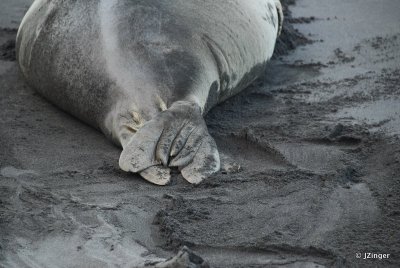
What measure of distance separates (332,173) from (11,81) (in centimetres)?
213

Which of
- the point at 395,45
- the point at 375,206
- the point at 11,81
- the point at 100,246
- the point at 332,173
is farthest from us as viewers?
the point at 395,45

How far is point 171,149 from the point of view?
11.0 ft

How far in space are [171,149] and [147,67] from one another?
484 mm

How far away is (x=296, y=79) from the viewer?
4.69 m

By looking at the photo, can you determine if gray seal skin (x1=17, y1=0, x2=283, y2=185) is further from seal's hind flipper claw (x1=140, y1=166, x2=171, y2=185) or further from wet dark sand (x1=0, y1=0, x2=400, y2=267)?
wet dark sand (x1=0, y1=0, x2=400, y2=267)

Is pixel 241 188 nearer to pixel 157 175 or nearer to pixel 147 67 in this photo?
pixel 157 175

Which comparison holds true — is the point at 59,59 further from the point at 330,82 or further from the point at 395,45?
the point at 395,45

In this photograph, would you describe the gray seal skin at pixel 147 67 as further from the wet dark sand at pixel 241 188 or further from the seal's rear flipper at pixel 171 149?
the wet dark sand at pixel 241 188

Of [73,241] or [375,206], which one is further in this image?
[375,206]

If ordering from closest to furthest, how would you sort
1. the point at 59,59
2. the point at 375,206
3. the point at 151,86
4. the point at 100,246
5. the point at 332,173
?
the point at 100,246
the point at 375,206
the point at 332,173
the point at 151,86
the point at 59,59

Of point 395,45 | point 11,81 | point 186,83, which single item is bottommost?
point 395,45

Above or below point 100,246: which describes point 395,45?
below

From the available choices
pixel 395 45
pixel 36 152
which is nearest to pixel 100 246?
pixel 36 152

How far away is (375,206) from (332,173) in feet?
1.04
